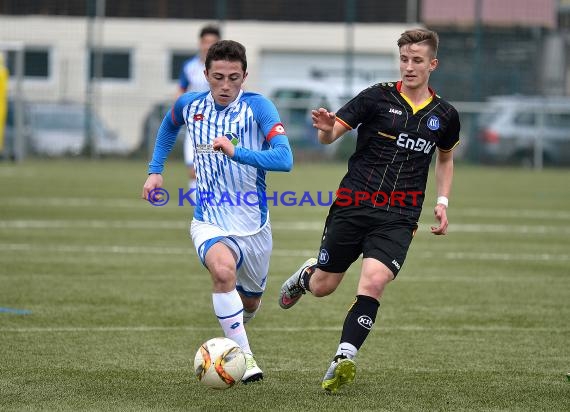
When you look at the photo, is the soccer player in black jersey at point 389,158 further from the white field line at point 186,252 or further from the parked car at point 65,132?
the parked car at point 65,132

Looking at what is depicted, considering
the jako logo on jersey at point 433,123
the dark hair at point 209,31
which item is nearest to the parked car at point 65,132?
the dark hair at point 209,31

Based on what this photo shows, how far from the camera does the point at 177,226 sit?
1662 centimetres

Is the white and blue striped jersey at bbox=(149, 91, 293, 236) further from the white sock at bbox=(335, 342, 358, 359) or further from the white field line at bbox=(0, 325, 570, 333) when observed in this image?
the white field line at bbox=(0, 325, 570, 333)

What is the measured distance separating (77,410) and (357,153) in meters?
2.48

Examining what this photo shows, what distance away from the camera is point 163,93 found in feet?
108

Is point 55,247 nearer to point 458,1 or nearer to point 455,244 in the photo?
point 455,244

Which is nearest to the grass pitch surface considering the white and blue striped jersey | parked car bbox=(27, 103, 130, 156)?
the white and blue striped jersey

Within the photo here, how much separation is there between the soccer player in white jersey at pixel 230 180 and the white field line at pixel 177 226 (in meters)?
8.63

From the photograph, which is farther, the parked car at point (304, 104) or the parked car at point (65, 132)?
the parked car at point (304, 104)

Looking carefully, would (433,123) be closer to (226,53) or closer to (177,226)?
(226,53)

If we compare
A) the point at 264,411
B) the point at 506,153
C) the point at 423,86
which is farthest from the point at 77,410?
the point at 506,153

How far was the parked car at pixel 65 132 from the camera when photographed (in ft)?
99.9

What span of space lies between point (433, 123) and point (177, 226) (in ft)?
31.2

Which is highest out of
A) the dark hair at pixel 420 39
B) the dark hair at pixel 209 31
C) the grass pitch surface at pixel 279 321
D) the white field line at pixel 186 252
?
the dark hair at pixel 420 39
